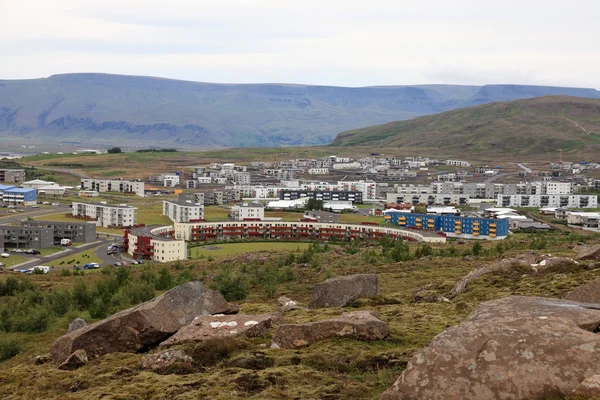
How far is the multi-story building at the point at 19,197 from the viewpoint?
71.2m

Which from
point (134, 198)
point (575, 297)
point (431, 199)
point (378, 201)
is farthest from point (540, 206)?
point (575, 297)

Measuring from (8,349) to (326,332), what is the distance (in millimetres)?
8512

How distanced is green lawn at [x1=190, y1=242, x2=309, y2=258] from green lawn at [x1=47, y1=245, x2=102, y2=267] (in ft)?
19.9

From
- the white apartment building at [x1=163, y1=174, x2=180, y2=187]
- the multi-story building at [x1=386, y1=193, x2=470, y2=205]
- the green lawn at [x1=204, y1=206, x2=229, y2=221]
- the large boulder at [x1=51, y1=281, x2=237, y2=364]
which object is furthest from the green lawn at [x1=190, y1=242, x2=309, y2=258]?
the white apartment building at [x1=163, y1=174, x2=180, y2=187]

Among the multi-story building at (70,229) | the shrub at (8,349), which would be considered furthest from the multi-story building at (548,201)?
the shrub at (8,349)

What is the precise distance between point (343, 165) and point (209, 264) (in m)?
→ 94.0

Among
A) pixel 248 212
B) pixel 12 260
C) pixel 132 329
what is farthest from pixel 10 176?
pixel 132 329

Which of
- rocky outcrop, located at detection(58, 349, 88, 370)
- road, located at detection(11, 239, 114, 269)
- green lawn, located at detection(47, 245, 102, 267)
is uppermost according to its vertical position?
rocky outcrop, located at detection(58, 349, 88, 370)

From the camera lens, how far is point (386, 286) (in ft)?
62.7

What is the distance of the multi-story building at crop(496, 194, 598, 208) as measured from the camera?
257 ft

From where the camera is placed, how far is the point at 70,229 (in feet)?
168

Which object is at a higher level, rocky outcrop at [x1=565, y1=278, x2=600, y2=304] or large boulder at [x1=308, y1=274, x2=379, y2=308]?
rocky outcrop at [x1=565, y1=278, x2=600, y2=304]

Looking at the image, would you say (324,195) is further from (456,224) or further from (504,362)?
(504,362)

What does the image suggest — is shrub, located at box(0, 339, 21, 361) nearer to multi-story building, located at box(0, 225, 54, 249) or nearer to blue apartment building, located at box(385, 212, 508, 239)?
multi-story building, located at box(0, 225, 54, 249)
